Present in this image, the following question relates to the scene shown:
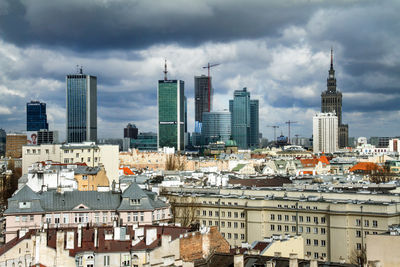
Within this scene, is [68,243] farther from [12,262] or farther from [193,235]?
[193,235]

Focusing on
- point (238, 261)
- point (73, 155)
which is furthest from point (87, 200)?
point (73, 155)

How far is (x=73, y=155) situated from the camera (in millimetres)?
133500

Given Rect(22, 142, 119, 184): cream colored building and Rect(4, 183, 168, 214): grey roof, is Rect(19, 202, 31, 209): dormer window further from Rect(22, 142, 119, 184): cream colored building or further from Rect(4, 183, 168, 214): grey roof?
Rect(22, 142, 119, 184): cream colored building

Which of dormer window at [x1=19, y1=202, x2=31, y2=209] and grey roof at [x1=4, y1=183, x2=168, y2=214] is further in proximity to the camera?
grey roof at [x1=4, y1=183, x2=168, y2=214]

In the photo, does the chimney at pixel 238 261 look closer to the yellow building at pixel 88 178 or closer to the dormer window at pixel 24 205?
the dormer window at pixel 24 205

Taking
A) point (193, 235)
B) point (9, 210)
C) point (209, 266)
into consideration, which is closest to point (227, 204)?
point (9, 210)

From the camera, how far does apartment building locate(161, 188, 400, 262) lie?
253ft

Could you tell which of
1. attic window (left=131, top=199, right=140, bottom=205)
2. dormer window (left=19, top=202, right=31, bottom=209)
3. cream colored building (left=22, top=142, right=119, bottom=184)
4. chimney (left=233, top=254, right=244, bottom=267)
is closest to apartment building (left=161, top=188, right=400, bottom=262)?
attic window (left=131, top=199, right=140, bottom=205)

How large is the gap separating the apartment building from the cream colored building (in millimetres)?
33228

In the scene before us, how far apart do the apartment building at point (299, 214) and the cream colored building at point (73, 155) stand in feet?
109

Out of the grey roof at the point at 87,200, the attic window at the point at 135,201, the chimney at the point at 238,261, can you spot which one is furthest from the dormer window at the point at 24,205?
the chimney at the point at 238,261

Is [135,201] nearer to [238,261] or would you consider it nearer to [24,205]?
[24,205]

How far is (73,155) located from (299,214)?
63.3 metres

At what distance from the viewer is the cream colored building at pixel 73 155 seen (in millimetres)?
Result: 131375
